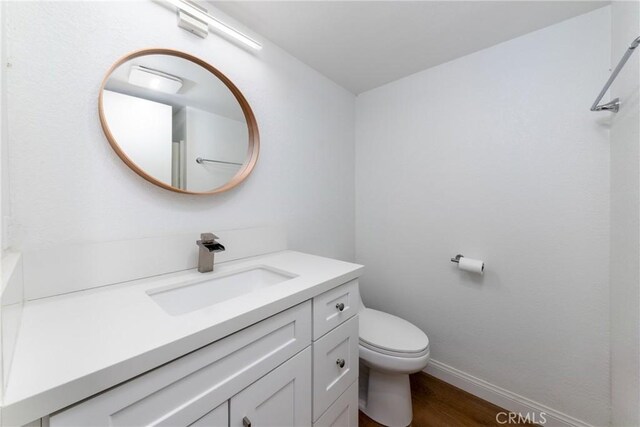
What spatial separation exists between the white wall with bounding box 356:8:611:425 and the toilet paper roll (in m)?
0.08

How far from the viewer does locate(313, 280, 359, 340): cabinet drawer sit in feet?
3.00

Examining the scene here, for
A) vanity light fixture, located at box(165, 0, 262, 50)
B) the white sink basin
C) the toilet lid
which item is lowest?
the toilet lid

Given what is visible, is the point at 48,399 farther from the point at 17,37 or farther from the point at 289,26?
the point at 289,26

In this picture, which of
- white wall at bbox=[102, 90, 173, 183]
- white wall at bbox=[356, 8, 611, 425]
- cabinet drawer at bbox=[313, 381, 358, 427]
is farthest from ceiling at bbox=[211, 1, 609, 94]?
cabinet drawer at bbox=[313, 381, 358, 427]

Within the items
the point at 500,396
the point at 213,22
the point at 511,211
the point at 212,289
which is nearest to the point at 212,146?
the point at 213,22

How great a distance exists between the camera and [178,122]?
1074mm


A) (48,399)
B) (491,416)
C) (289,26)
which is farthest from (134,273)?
(491,416)

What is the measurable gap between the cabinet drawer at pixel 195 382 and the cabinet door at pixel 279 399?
4cm

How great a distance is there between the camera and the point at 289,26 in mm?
1326

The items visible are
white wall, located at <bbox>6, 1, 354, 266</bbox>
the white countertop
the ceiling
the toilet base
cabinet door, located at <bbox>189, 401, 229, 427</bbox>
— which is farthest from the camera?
the toilet base

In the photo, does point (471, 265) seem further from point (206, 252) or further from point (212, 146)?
point (212, 146)

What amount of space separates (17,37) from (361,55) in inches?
60.7

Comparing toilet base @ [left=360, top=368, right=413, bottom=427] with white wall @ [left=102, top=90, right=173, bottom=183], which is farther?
toilet base @ [left=360, top=368, right=413, bottom=427]

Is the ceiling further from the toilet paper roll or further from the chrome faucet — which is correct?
the toilet paper roll
